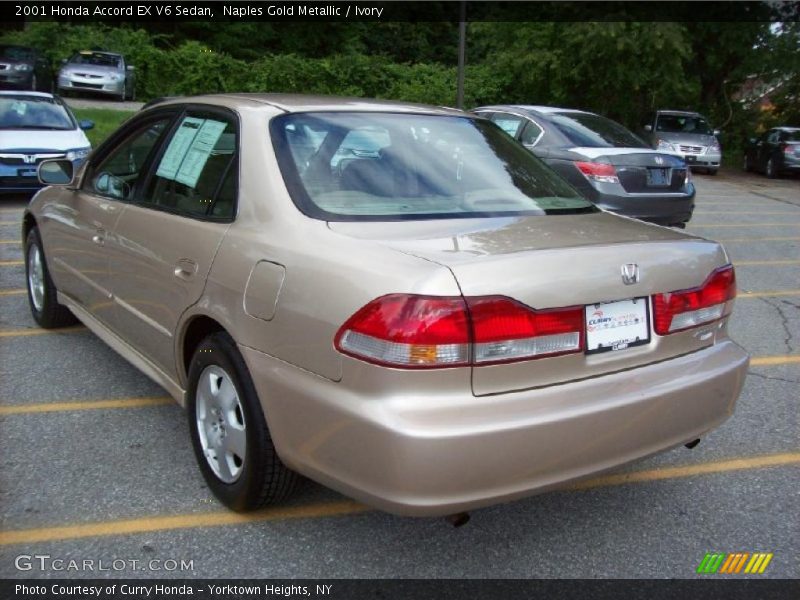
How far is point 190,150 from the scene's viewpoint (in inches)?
137

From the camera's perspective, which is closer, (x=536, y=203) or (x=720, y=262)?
(x=720, y=262)

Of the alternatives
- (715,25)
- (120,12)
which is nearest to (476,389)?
(715,25)

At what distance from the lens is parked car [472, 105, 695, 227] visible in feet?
26.6

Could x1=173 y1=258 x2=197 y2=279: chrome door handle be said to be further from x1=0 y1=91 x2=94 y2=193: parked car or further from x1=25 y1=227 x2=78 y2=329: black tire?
x1=0 y1=91 x2=94 y2=193: parked car

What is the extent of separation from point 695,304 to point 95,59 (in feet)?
79.1

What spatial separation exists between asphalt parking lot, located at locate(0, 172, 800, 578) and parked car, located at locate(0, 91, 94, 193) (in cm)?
681

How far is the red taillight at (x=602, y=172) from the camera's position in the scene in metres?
8.12

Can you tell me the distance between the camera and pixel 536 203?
3252 mm

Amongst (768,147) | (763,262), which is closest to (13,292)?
(763,262)

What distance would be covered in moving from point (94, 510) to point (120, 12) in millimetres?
33929

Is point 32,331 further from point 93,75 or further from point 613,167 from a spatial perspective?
point 93,75

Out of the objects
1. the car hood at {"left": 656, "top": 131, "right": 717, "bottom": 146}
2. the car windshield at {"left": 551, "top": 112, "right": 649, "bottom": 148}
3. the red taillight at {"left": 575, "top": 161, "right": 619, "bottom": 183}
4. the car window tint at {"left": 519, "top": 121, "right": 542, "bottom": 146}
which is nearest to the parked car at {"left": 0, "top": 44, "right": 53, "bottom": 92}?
the car window tint at {"left": 519, "top": 121, "right": 542, "bottom": 146}

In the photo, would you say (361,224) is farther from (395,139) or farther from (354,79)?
(354,79)
